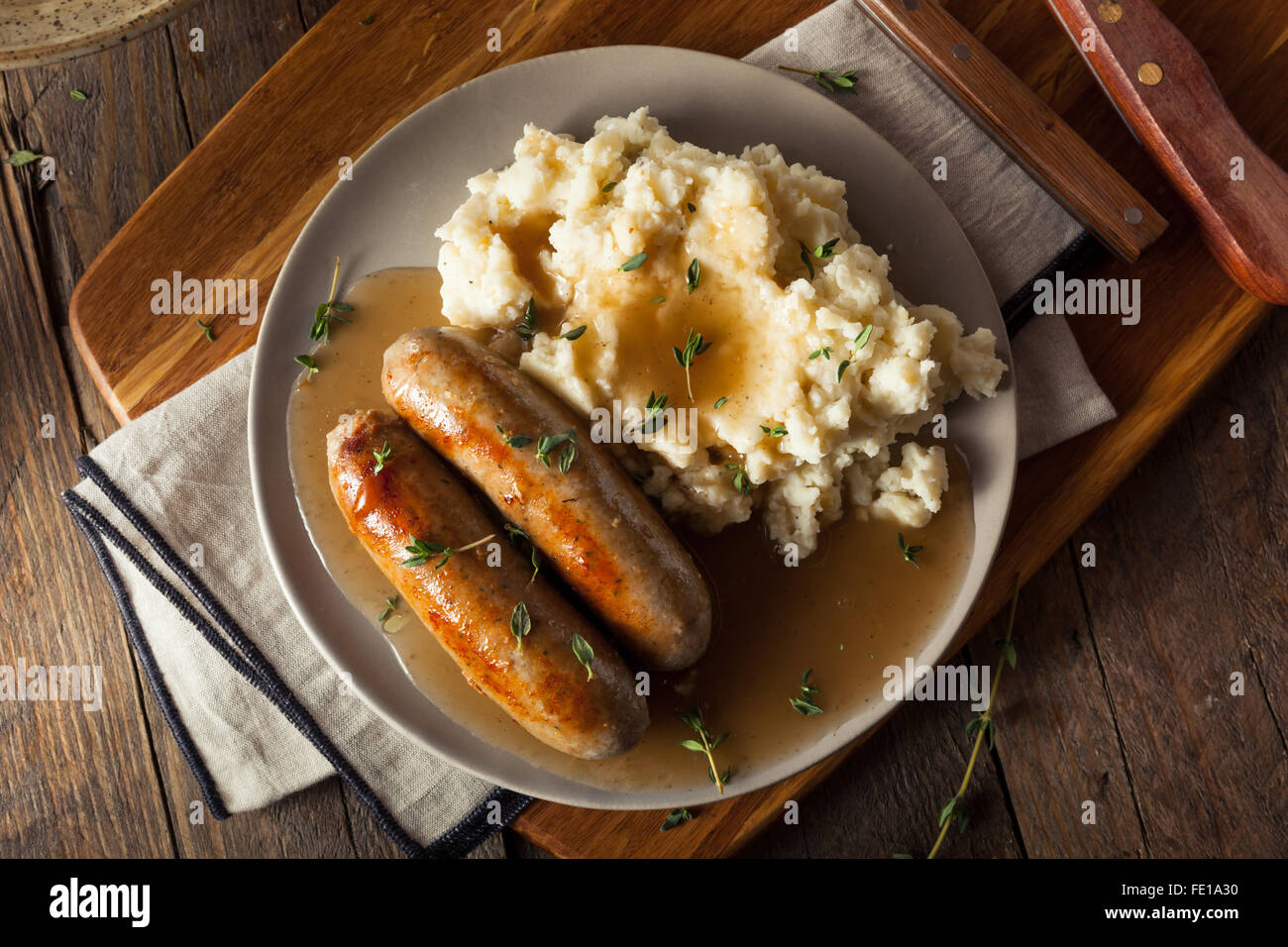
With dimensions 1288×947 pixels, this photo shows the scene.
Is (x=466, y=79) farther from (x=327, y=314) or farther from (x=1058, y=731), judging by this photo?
(x=1058, y=731)

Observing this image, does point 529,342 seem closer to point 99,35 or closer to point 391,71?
point 391,71

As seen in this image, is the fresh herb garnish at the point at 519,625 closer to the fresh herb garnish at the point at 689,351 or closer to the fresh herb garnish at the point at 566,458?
the fresh herb garnish at the point at 566,458

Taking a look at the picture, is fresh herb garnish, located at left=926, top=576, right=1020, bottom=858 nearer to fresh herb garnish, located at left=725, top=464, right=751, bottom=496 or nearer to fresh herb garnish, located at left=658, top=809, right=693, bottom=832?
fresh herb garnish, located at left=658, top=809, right=693, bottom=832

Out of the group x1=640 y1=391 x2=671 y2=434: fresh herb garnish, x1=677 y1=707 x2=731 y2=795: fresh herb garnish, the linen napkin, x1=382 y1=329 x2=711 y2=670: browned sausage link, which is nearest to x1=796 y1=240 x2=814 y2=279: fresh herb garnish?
x1=640 y1=391 x2=671 y2=434: fresh herb garnish

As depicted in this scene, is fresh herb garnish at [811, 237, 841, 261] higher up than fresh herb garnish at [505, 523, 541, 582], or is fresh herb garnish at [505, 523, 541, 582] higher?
fresh herb garnish at [811, 237, 841, 261]

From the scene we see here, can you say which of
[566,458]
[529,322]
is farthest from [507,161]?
[566,458]

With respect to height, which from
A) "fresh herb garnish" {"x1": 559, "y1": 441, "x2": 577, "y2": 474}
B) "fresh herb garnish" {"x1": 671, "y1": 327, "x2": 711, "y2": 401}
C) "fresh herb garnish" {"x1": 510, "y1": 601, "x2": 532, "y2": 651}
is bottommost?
"fresh herb garnish" {"x1": 510, "y1": 601, "x2": 532, "y2": 651}
